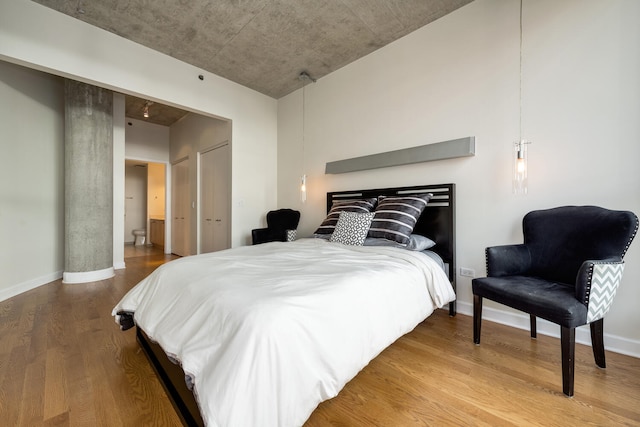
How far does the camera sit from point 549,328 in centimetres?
203

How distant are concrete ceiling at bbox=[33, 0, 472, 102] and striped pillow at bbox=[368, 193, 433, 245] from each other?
1.85 meters

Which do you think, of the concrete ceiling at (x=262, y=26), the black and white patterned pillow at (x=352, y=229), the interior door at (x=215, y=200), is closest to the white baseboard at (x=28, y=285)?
the interior door at (x=215, y=200)

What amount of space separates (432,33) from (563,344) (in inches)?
114

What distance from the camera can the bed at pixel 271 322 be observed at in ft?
2.84

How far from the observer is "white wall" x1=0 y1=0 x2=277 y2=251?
92.9 inches

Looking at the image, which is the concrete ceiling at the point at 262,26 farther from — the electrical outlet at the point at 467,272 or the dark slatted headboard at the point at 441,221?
the electrical outlet at the point at 467,272

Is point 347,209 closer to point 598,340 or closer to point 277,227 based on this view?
point 277,227

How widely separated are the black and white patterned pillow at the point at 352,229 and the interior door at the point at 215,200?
2133mm

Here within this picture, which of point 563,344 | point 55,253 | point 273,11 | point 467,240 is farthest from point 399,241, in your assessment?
point 55,253

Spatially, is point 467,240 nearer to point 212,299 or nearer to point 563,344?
point 563,344

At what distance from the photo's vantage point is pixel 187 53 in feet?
10.6

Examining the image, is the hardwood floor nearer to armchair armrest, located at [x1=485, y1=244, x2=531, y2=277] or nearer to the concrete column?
armchair armrest, located at [x1=485, y1=244, x2=531, y2=277]

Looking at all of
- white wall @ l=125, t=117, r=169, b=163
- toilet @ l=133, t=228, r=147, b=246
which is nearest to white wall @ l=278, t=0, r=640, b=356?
white wall @ l=125, t=117, r=169, b=163

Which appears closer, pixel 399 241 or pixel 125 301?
pixel 125 301
